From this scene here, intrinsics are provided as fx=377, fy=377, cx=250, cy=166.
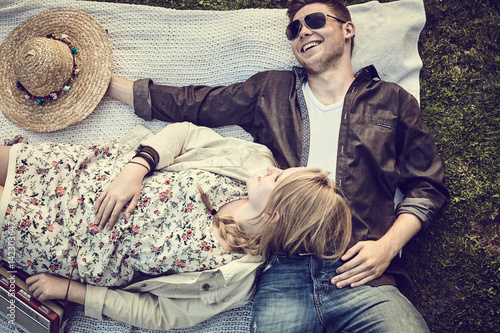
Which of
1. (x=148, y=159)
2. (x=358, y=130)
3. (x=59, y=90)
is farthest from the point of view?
(x=59, y=90)

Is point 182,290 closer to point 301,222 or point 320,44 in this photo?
point 301,222

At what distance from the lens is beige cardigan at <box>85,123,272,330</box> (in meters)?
2.39

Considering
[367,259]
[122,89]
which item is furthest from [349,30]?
[122,89]

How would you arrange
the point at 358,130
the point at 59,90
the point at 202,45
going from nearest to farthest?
the point at 358,130, the point at 59,90, the point at 202,45

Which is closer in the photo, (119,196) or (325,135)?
(119,196)

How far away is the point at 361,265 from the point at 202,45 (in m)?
2.07

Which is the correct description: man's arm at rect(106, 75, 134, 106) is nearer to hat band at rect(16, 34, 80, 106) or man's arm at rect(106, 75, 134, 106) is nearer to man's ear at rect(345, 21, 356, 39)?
hat band at rect(16, 34, 80, 106)

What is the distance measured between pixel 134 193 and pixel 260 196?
818mm

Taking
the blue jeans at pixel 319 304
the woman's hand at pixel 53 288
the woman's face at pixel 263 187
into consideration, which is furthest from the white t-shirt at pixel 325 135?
the woman's hand at pixel 53 288

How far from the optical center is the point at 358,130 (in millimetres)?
2654

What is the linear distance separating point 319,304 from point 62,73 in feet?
7.83

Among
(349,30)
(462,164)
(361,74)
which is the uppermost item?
(349,30)

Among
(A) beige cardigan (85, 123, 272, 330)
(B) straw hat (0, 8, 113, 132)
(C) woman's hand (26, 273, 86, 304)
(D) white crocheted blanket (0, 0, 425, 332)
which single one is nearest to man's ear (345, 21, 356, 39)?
(D) white crocheted blanket (0, 0, 425, 332)

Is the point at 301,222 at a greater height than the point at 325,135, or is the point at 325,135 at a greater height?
the point at 325,135
